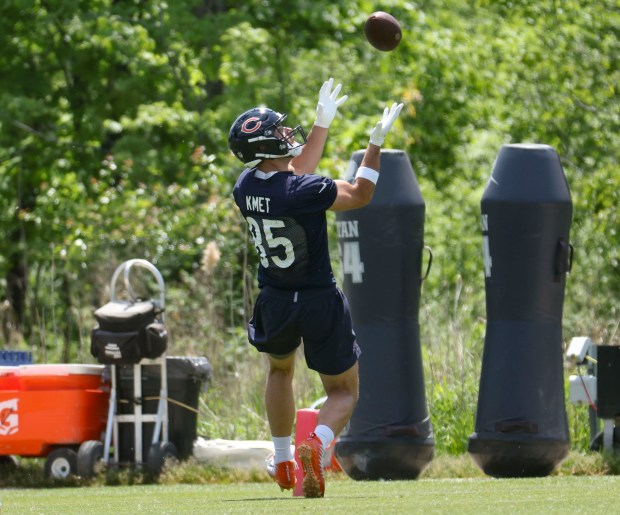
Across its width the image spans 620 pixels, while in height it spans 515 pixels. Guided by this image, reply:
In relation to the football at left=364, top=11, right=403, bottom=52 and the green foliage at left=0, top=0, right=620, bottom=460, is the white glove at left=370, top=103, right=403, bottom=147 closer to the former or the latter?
the football at left=364, top=11, right=403, bottom=52

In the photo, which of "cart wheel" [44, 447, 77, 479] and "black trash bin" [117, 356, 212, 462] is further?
"black trash bin" [117, 356, 212, 462]

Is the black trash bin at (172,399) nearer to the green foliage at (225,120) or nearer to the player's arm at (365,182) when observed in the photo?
the green foliage at (225,120)

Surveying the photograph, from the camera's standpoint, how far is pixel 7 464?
11.1 metres

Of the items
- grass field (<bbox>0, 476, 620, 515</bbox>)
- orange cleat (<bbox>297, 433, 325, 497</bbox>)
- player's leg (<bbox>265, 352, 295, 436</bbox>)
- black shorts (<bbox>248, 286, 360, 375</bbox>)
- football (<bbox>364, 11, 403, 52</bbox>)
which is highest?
football (<bbox>364, 11, 403, 52</bbox>)

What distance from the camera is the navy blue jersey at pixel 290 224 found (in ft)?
23.2

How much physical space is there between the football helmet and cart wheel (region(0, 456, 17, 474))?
4604 mm

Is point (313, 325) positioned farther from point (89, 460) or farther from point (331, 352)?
point (89, 460)

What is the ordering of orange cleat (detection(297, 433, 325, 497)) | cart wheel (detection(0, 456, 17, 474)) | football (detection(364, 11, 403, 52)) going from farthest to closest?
cart wheel (detection(0, 456, 17, 474)) < football (detection(364, 11, 403, 52)) < orange cleat (detection(297, 433, 325, 497))

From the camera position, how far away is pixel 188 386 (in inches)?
423

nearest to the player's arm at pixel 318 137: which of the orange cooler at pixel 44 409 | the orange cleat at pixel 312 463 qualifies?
the orange cleat at pixel 312 463

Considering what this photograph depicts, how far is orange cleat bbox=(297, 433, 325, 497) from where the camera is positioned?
6.85 metres

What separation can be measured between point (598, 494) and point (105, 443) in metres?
4.51

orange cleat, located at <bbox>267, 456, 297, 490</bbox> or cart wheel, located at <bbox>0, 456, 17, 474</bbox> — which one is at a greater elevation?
orange cleat, located at <bbox>267, 456, 297, 490</bbox>

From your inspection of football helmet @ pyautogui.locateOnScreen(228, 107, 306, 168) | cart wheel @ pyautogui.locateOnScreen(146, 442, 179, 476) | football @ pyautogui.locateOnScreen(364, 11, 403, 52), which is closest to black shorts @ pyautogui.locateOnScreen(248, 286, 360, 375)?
football helmet @ pyautogui.locateOnScreen(228, 107, 306, 168)
